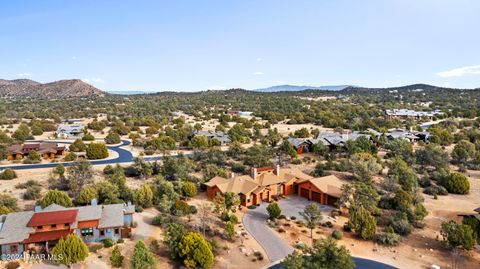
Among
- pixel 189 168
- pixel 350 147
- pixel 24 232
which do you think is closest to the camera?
pixel 24 232

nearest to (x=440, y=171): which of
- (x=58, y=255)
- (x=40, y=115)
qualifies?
(x=58, y=255)

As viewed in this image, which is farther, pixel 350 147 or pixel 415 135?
pixel 415 135

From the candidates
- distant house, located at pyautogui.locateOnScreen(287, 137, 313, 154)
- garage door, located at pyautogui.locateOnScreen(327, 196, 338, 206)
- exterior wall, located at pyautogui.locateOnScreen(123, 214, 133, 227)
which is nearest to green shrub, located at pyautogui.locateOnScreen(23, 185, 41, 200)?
exterior wall, located at pyautogui.locateOnScreen(123, 214, 133, 227)

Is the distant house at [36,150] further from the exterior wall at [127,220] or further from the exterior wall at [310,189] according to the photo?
the exterior wall at [310,189]

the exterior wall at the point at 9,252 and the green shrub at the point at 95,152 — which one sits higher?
the green shrub at the point at 95,152

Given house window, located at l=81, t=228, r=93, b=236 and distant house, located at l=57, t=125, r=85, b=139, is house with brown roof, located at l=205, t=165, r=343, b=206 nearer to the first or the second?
house window, located at l=81, t=228, r=93, b=236

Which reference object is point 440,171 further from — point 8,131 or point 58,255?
point 8,131

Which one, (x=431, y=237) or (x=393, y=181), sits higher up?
(x=393, y=181)

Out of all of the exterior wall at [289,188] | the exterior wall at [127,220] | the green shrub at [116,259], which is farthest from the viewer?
the exterior wall at [289,188]

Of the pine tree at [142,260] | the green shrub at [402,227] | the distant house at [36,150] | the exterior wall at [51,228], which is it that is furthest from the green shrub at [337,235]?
the distant house at [36,150]
